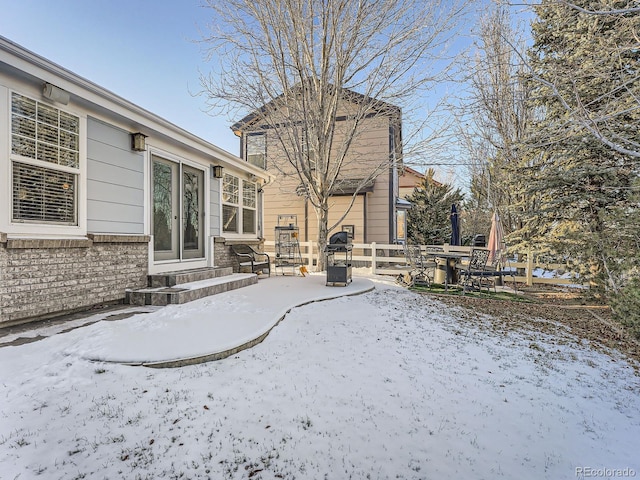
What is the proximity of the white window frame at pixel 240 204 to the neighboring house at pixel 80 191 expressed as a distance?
4.18ft

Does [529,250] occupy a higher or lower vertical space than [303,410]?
higher

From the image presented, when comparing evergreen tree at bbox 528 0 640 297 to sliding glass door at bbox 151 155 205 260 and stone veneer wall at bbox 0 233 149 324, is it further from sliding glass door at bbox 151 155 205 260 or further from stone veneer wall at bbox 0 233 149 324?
stone veneer wall at bbox 0 233 149 324

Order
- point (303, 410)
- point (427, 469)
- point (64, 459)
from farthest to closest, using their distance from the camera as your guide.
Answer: point (303, 410) → point (427, 469) → point (64, 459)

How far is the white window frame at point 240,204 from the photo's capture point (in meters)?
8.24

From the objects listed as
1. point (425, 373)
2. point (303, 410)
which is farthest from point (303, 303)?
point (303, 410)

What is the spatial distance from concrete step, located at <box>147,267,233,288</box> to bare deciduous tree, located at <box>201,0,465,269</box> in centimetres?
339

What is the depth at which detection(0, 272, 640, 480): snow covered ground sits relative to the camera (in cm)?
203

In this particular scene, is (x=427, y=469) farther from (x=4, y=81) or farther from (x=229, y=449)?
(x=4, y=81)

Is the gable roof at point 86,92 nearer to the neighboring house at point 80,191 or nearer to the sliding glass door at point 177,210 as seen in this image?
the neighboring house at point 80,191

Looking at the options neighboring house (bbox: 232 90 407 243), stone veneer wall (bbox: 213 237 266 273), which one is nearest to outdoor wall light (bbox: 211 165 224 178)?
stone veneer wall (bbox: 213 237 266 273)

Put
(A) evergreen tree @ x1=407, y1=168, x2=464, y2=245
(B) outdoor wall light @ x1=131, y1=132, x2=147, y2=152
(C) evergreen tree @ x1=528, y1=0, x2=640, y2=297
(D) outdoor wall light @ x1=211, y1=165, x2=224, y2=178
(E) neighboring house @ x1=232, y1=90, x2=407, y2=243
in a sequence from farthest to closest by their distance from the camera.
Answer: (A) evergreen tree @ x1=407, y1=168, x2=464, y2=245 < (E) neighboring house @ x1=232, y1=90, x2=407, y2=243 < (D) outdoor wall light @ x1=211, y1=165, x2=224, y2=178 < (B) outdoor wall light @ x1=131, y1=132, x2=147, y2=152 < (C) evergreen tree @ x1=528, y1=0, x2=640, y2=297

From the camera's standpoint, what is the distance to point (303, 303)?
5621 millimetres

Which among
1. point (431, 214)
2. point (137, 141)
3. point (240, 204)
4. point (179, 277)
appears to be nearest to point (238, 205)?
point (240, 204)

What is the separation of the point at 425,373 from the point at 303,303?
258cm
